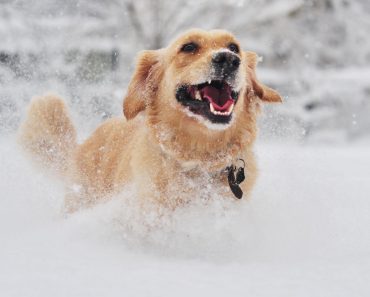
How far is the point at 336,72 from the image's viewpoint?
16.2m

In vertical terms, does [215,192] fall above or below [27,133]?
below

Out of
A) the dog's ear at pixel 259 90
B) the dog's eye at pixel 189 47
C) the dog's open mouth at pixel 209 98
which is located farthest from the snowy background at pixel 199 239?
the dog's eye at pixel 189 47

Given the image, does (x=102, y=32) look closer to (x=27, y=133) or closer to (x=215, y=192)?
(x=27, y=133)

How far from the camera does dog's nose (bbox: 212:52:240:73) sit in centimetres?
314

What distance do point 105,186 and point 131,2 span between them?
38.2 feet

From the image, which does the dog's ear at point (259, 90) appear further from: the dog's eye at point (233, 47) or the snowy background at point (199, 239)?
the snowy background at point (199, 239)

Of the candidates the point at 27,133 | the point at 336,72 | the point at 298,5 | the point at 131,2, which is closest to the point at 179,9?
the point at 131,2

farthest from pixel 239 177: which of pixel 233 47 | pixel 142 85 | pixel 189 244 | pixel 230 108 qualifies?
pixel 142 85

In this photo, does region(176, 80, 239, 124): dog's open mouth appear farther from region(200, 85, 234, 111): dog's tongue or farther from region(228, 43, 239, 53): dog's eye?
region(228, 43, 239, 53): dog's eye

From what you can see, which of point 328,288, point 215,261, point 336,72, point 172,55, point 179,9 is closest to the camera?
point 328,288

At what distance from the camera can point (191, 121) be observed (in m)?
3.38

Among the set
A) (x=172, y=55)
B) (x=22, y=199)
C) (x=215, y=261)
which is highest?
(x=172, y=55)

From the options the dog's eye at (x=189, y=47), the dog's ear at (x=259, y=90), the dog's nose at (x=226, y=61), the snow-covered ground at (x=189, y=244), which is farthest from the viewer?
the dog's ear at (x=259, y=90)

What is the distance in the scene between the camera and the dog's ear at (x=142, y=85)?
3605 mm
